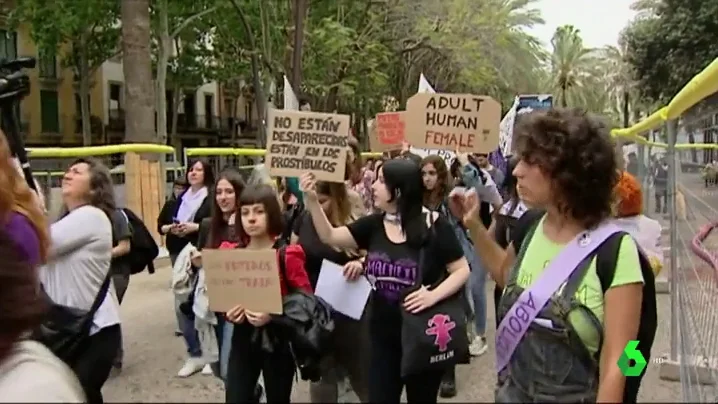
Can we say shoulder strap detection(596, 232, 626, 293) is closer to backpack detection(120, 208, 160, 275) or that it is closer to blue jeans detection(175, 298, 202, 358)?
backpack detection(120, 208, 160, 275)

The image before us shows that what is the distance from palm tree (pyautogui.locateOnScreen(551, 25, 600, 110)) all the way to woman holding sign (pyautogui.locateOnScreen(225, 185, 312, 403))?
6753 cm

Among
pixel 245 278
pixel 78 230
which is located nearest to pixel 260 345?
pixel 245 278

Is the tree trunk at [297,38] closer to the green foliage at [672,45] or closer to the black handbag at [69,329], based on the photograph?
the black handbag at [69,329]

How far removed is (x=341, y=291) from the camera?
4.91m

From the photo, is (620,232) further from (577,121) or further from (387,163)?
(387,163)

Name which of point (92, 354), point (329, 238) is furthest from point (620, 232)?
point (92, 354)

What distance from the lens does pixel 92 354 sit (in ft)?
14.7

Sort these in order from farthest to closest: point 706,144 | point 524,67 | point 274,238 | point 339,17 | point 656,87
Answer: point 524,67 → point 656,87 → point 339,17 → point 274,238 → point 706,144

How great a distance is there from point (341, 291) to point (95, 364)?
125 centimetres

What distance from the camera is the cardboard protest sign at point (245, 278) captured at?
4.16 m

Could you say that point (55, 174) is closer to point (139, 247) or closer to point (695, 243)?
point (139, 247)

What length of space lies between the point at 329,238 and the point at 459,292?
74cm

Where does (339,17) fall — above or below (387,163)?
above

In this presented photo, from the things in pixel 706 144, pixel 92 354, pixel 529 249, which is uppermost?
pixel 706 144
